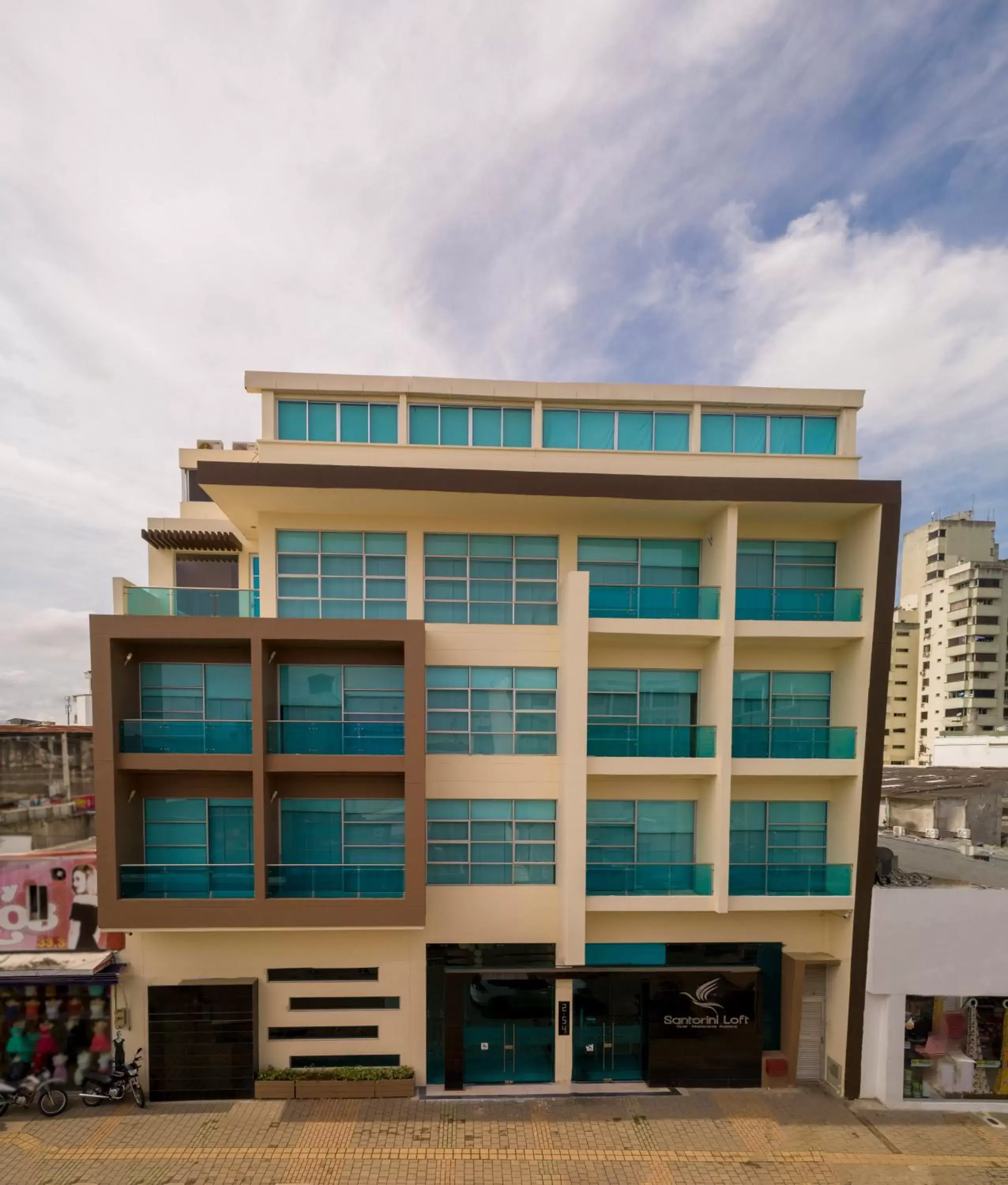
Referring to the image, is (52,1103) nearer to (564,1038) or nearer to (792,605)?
(564,1038)

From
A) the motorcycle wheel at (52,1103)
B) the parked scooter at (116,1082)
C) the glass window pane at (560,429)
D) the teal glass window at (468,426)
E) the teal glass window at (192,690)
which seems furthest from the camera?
the glass window pane at (560,429)

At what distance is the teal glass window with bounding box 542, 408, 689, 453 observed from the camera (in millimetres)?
13812

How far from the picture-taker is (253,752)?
12.0m

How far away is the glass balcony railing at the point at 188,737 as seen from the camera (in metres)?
12.1

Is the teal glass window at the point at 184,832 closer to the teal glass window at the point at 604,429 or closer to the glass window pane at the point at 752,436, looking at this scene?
the teal glass window at the point at 604,429

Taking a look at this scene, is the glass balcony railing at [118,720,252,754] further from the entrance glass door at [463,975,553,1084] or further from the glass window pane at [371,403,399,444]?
the entrance glass door at [463,975,553,1084]

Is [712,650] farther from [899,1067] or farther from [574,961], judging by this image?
[899,1067]

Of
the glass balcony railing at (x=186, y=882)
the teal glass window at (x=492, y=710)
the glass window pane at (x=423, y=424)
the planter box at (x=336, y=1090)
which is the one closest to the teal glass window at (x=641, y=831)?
the teal glass window at (x=492, y=710)

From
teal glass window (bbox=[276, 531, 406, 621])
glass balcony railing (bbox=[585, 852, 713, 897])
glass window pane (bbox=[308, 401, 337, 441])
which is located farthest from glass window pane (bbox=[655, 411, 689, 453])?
glass balcony railing (bbox=[585, 852, 713, 897])

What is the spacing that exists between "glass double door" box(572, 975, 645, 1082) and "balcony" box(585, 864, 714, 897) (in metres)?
2.36

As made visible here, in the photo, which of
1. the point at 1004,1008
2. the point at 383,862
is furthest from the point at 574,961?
the point at 1004,1008

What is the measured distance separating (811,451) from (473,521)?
28.4 feet

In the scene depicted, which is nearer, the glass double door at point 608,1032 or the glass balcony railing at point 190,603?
the glass balcony railing at point 190,603

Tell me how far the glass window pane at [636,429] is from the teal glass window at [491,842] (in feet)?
29.1
